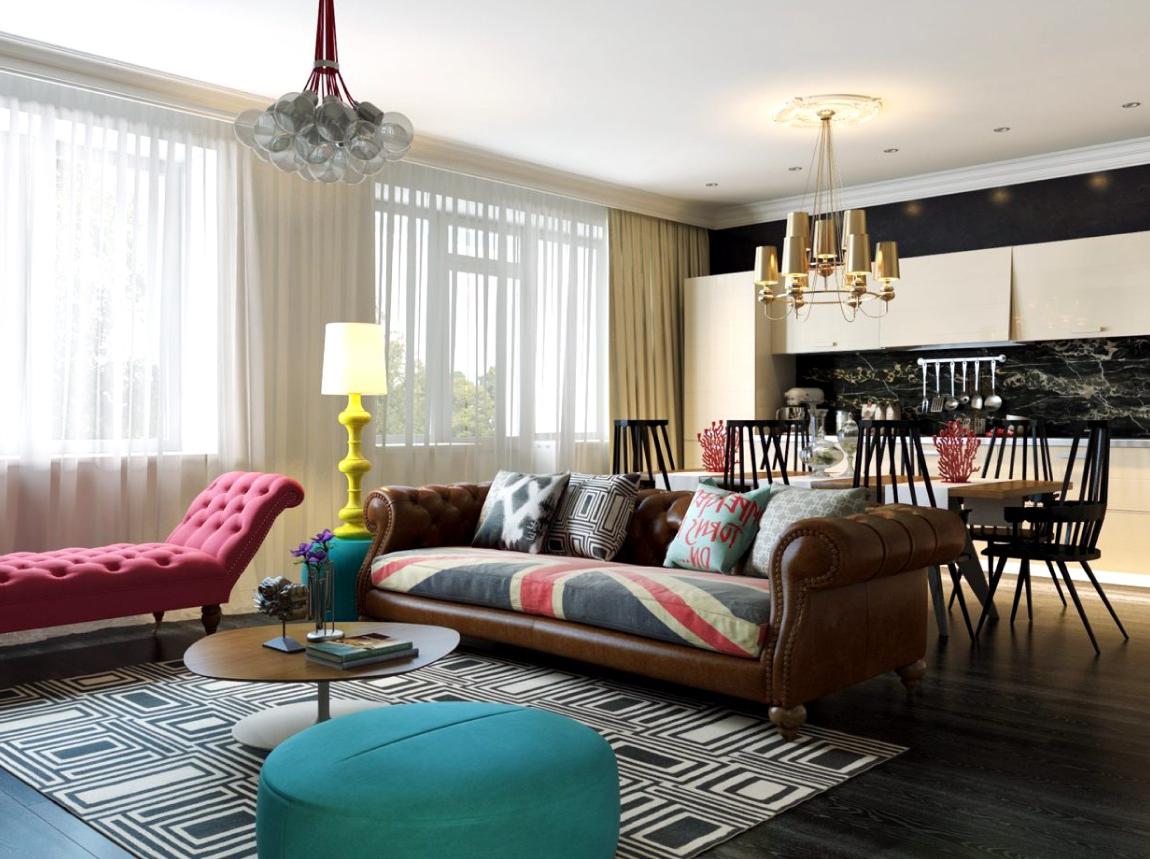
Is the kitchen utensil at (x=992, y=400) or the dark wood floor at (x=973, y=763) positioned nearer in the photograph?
the dark wood floor at (x=973, y=763)

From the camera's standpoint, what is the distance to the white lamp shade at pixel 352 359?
4.71 m

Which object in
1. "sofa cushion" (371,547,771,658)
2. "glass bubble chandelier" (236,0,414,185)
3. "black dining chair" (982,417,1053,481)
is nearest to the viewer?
"glass bubble chandelier" (236,0,414,185)

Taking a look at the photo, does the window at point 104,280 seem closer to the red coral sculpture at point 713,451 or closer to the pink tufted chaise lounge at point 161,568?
the pink tufted chaise lounge at point 161,568

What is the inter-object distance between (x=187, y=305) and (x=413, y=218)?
162 centimetres

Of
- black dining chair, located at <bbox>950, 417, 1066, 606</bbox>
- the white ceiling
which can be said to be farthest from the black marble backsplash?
the white ceiling

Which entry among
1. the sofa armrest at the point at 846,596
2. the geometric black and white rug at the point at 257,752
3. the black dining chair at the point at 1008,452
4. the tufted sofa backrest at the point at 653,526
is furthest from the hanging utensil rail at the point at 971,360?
the geometric black and white rug at the point at 257,752

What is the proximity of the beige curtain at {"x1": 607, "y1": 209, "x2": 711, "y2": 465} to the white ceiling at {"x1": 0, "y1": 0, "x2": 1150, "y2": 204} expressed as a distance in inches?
54.0

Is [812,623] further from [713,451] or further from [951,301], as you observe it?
[951,301]

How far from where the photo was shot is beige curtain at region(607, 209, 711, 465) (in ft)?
25.4

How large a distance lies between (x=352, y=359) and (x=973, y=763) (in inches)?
121

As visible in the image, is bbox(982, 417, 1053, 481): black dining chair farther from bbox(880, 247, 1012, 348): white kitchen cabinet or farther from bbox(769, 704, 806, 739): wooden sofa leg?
bbox(769, 704, 806, 739): wooden sofa leg

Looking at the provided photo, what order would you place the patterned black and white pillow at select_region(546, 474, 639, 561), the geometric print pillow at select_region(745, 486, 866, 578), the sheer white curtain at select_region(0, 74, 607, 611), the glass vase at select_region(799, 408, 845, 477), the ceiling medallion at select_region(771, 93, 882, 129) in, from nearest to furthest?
the geometric print pillow at select_region(745, 486, 866, 578)
the patterned black and white pillow at select_region(546, 474, 639, 561)
the sheer white curtain at select_region(0, 74, 607, 611)
the glass vase at select_region(799, 408, 845, 477)
the ceiling medallion at select_region(771, 93, 882, 129)

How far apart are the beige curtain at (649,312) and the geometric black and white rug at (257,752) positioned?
4017mm

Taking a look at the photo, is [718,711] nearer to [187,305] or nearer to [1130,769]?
[1130,769]
